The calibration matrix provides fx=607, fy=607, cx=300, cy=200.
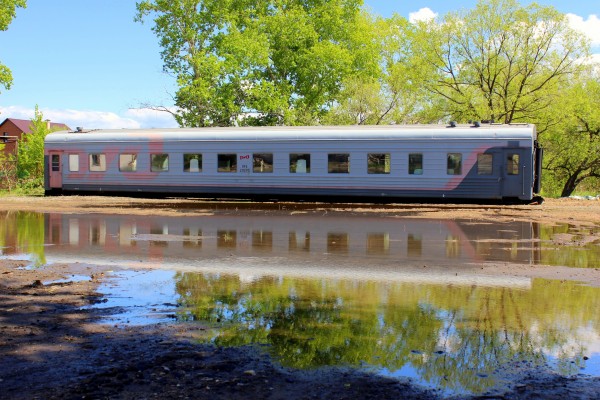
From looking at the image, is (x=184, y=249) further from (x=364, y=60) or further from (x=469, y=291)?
(x=364, y=60)

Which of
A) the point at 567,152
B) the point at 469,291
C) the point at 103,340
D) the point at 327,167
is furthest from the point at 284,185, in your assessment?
the point at 567,152

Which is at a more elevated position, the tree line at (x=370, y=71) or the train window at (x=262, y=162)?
the tree line at (x=370, y=71)

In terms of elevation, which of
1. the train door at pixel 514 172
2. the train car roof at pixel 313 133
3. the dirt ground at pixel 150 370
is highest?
the train car roof at pixel 313 133

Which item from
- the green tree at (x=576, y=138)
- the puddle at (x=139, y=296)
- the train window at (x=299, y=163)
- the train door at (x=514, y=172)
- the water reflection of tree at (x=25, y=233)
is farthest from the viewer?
the green tree at (x=576, y=138)

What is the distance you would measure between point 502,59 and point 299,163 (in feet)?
75.3

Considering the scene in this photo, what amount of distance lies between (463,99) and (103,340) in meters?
41.5

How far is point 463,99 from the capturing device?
4375cm

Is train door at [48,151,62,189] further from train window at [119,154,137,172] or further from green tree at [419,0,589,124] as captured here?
green tree at [419,0,589,124]

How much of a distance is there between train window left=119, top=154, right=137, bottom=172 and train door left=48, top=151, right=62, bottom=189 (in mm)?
3462

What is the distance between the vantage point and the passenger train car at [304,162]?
24078 mm

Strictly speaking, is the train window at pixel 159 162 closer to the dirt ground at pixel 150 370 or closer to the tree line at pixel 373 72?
the tree line at pixel 373 72

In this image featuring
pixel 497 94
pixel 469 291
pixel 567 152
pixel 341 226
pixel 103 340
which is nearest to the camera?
pixel 103 340

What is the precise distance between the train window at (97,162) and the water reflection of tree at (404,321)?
21976 millimetres

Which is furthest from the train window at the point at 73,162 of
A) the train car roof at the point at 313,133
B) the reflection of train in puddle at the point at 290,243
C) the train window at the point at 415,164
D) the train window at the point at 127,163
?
the train window at the point at 415,164
